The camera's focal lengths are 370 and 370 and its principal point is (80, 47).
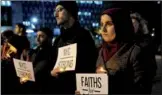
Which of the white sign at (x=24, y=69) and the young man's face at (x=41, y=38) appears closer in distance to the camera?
the white sign at (x=24, y=69)

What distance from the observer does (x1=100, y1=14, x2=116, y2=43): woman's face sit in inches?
117

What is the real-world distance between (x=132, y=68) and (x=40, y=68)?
3.56 feet

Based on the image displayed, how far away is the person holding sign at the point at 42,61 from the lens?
11.8ft

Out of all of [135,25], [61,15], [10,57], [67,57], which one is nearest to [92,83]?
[67,57]

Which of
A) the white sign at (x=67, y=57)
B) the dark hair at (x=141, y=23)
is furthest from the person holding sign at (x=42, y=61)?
the dark hair at (x=141, y=23)

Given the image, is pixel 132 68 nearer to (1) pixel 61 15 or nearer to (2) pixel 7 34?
(1) pixel 61 15

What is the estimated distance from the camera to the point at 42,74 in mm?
3633

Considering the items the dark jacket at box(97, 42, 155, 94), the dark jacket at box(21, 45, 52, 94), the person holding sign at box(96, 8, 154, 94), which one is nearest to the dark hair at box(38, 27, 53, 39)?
the dark jacket at box(21, 45, 52, 94)

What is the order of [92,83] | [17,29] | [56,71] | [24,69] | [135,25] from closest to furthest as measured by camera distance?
1. [92,83]
2. [135,25]
3. [56,71]
4. [24,69]
5. [17,29]

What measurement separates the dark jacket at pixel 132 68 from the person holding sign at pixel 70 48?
0.35 metres

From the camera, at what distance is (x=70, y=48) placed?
322cm

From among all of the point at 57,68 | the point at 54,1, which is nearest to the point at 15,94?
the point at 57,68

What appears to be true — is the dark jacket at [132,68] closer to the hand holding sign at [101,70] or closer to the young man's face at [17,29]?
the hand holding sign at [101,70]

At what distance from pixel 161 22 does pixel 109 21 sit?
0.53m
